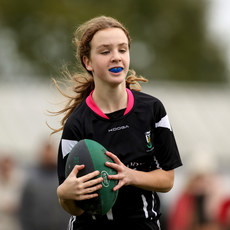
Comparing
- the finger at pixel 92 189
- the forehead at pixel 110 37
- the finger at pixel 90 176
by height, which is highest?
the forehead at pixel 110 37

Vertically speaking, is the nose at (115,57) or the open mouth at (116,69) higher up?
the nose at (115,57)

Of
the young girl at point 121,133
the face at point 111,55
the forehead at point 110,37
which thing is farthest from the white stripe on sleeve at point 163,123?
the forehead at point 110,37

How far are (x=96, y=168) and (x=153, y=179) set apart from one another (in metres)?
0.48

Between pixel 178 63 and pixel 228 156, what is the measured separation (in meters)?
22.5

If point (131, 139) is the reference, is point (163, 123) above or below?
above

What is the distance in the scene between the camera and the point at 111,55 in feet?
15.5

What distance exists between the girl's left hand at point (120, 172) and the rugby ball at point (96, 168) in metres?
0.03

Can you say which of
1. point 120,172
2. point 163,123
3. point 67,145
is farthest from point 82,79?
point 120,172

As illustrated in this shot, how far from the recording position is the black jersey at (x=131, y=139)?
4.72 meters

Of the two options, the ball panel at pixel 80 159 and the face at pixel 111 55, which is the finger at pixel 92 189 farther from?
the face at pixel 111 55

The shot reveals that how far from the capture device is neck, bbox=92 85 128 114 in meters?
4.84

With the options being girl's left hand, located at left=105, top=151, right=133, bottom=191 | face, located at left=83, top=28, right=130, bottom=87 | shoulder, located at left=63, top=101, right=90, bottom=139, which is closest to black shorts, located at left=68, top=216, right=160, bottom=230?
girl's left hand, located at left=105, top=151, right=133, bottom=191

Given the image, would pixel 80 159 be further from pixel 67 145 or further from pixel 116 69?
pixel 116 69

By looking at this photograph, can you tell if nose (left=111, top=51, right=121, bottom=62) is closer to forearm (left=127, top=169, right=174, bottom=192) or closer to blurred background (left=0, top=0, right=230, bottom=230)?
forearm (left=127, top=169, right=174, bottom=192)
